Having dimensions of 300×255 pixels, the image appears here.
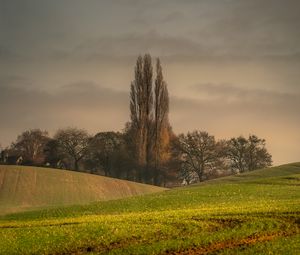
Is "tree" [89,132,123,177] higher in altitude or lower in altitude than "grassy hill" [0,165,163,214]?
higher

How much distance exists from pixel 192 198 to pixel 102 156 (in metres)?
92.1

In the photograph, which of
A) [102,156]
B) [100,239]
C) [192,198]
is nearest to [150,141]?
[102,156]

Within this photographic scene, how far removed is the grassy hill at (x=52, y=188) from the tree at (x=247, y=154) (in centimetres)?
4261

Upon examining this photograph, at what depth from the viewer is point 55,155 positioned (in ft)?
519

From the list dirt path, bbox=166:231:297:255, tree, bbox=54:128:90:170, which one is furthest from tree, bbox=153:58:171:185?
dirt path, bbox=166:231:297:255

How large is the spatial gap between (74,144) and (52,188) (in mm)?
61889

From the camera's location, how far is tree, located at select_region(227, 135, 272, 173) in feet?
491

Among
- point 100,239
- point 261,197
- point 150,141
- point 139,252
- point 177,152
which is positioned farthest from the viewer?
point 177,152

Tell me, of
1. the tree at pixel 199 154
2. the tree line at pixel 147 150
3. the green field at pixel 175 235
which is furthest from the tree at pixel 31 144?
the green field at pixel 175 235

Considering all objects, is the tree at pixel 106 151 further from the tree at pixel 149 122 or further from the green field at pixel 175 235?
the green field at pixel 175 235

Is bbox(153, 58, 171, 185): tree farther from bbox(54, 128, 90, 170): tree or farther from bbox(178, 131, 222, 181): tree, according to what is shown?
bbox(54, 128, 90, 170): tree

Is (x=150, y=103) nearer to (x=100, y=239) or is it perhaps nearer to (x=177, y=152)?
(x=177, y=152)

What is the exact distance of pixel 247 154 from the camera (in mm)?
150375

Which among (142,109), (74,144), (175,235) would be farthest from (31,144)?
(175,235)
